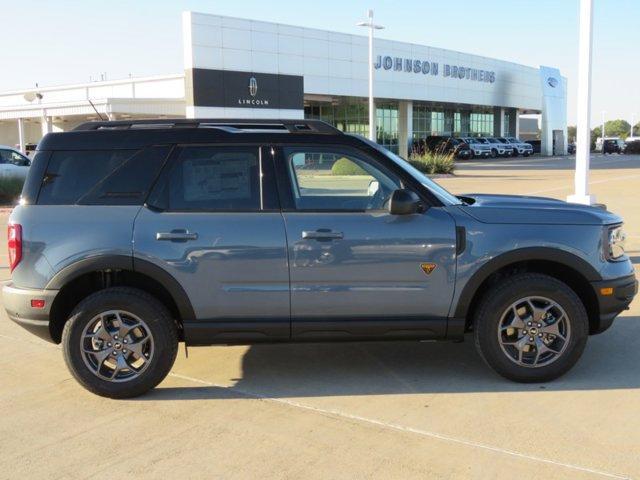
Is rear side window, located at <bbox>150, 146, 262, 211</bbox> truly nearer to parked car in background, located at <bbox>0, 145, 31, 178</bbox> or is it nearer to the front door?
the front door

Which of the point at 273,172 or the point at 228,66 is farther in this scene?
the point at 228,66

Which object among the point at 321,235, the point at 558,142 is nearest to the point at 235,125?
the point at 321,235

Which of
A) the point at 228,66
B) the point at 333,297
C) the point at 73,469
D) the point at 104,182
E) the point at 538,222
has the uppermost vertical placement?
the point at 228,66

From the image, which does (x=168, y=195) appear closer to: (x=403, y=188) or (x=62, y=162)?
(x=62, y=162)

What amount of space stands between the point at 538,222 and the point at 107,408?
332cm

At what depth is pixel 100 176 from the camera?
15.6ft

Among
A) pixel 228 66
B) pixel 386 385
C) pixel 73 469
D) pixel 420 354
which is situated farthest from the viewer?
pixel 228 66

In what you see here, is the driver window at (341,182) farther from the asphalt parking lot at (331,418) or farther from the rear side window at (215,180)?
the asphalt parking lot at (331,418)

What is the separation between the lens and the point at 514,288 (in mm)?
4703

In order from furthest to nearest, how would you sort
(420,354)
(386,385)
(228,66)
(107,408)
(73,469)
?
(228,66), (420,354), (386,385), (107,408), (73,469)

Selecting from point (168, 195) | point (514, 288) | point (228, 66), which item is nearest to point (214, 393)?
point (168, 195)

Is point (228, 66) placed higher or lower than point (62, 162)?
higher

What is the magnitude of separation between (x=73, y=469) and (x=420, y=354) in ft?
9.78

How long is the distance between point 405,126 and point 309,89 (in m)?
13.3
